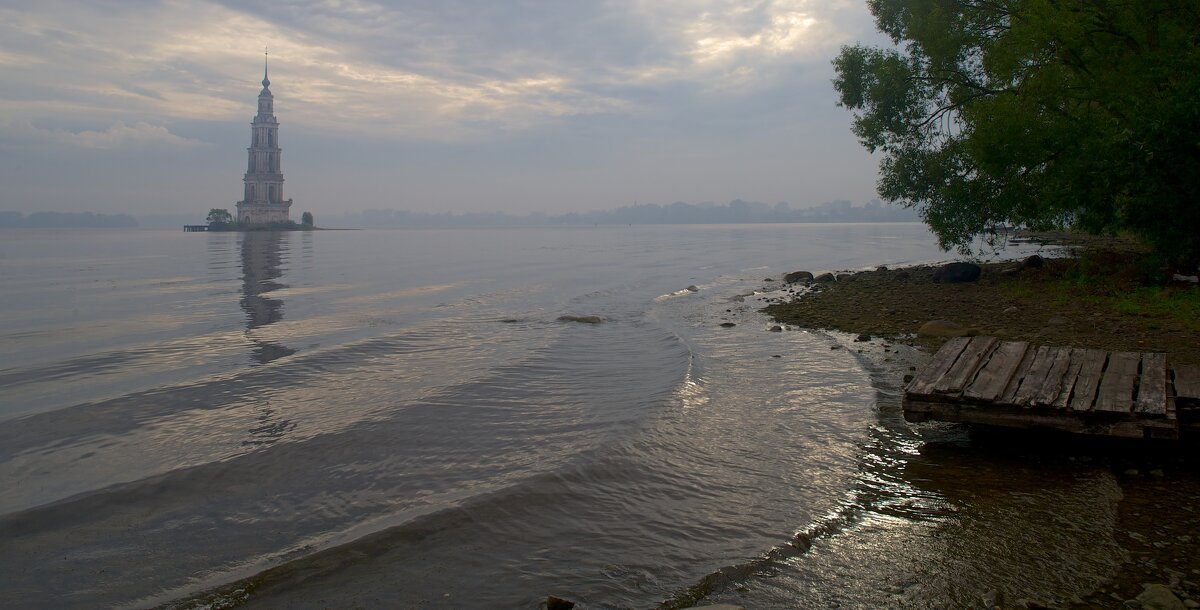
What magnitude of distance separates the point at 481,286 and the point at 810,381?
27.0 m

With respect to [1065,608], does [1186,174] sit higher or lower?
higher

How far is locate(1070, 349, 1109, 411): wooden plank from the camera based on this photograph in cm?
815

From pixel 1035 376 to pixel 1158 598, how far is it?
4630mm

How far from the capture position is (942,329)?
16.8m

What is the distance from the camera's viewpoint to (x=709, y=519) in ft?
23.6

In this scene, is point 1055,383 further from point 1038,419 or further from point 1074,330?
point 1074,330

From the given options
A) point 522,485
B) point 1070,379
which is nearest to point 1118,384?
point 1070,379

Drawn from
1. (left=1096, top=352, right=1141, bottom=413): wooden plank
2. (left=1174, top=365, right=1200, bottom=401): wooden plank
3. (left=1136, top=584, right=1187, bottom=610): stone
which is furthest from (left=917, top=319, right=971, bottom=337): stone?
(left=1136, top=584, right=1187, bottom=610): stone

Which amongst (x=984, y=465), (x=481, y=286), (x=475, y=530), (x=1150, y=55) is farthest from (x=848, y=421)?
(x=481, y=286)

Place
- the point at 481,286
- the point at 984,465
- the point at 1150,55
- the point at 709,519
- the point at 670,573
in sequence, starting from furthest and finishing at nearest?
the point at 481,286
the point at 1150,55
the point at 984,465
the point at 709,519
the point at 670,573

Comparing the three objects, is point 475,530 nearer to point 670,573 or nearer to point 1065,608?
point 670,573

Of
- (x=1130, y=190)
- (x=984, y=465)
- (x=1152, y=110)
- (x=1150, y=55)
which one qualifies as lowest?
(x=984, y=465)

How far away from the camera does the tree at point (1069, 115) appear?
16781 millimetres

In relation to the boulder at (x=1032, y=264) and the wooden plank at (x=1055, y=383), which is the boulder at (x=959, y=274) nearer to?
the boulder at (x=1032, y=264)
